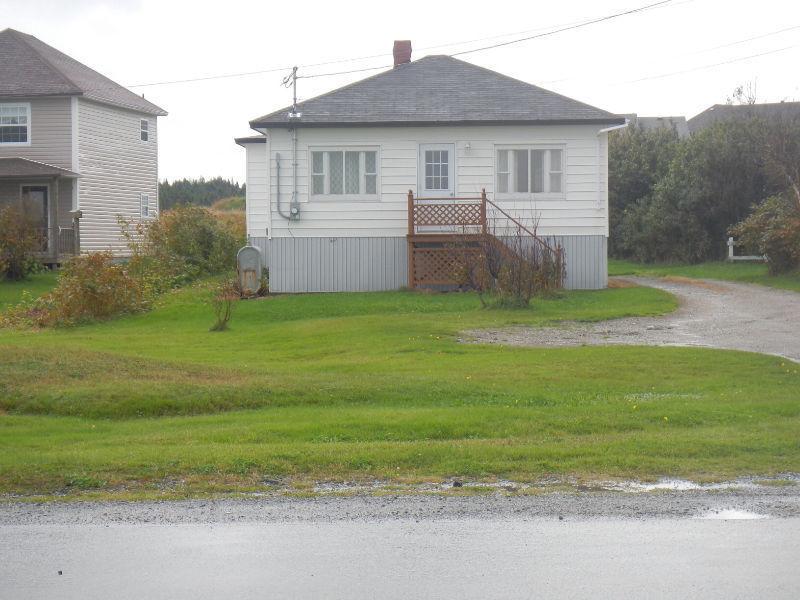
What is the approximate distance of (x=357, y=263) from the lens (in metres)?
31.6

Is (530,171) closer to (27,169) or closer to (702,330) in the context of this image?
(702,330)

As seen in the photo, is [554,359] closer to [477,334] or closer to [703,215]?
[477,334]

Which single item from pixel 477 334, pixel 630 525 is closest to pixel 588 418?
pixel 630 525

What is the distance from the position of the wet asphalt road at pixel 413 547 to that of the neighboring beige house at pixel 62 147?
1225 inches

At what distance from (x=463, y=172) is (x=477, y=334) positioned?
11.3 m

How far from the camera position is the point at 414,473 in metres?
9.84

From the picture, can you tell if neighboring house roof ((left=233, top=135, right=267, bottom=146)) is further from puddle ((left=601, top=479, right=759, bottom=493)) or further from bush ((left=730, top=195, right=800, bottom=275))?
puddle ((left=601, top=479, right=759, bottom=493))

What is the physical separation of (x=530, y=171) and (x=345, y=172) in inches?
208

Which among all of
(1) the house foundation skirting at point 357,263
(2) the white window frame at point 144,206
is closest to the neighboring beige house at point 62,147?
(2) the white window frame at point 144,206

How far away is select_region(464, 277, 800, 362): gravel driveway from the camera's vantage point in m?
19.2

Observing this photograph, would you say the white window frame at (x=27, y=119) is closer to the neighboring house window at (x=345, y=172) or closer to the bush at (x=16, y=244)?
the bush at (x=16, y=244)

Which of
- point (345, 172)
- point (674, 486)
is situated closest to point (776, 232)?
point (345, 172)

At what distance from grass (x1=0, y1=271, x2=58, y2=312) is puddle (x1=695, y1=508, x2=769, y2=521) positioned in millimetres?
25613

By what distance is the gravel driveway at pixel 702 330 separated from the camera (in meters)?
19.2
